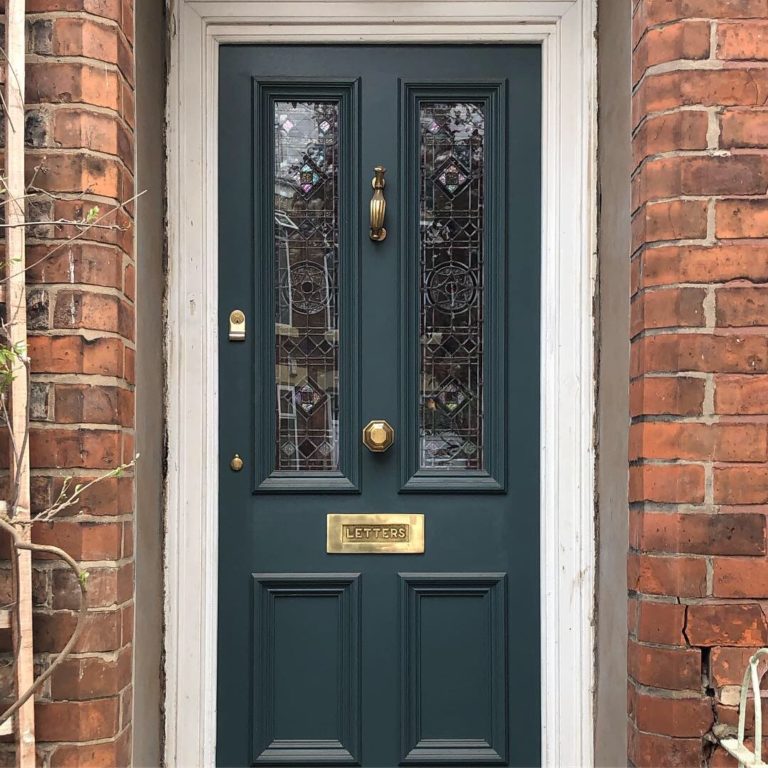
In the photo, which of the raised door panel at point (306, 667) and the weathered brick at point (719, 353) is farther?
the raised door panel at point (306, 667)

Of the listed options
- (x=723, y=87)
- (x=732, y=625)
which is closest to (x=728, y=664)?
(x=732, y=625)

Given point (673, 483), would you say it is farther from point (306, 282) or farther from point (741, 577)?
point (306, 282)

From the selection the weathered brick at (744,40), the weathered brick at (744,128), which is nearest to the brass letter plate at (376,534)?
the weathered brick at (744,128)

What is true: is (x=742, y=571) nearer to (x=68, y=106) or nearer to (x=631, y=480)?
(x=631, y=480)

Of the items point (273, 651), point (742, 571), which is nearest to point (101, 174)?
point (273, 651)

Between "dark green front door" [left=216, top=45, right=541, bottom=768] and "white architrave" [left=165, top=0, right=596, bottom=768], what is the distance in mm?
41

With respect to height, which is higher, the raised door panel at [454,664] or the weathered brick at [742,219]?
the weathered brick at [742,219]

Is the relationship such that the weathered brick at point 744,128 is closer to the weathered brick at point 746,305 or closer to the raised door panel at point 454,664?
the weathered brick at point 746,305

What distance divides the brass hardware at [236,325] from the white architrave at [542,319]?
5 centimetres

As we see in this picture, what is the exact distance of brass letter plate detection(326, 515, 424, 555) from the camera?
2.23 metres

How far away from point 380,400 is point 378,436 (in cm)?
10

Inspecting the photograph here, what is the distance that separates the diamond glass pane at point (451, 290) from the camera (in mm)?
2266

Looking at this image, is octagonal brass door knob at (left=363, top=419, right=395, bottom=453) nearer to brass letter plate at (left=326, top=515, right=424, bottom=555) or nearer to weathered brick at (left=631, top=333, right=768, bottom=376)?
brass letter plate at (left=326, top=515, right=424, bottom=555)

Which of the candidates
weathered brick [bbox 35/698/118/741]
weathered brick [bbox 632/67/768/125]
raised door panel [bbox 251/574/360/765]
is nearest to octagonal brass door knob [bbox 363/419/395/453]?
raised door panel [bbox 251/574/360/765]
